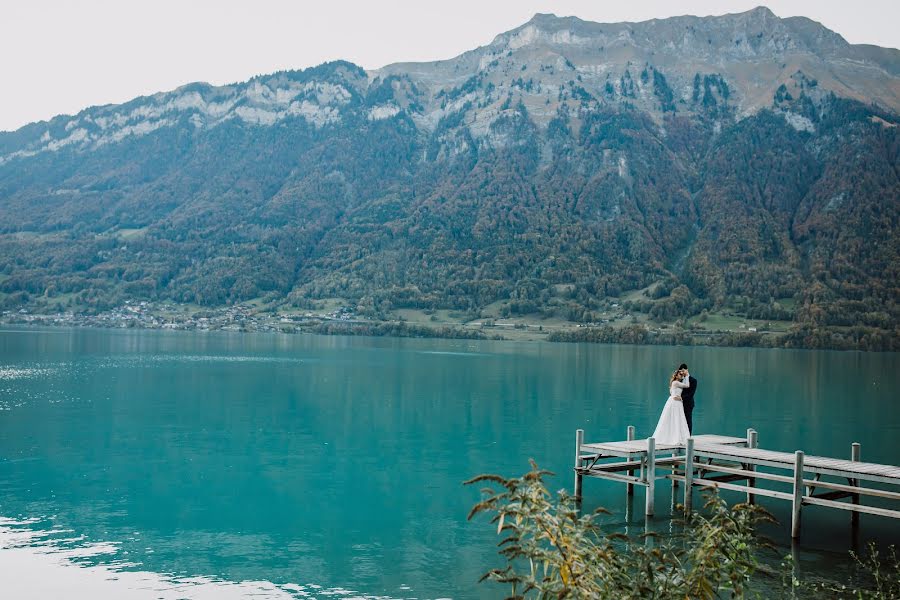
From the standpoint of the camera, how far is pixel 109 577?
19547mm

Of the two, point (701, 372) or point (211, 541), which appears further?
point (701, 372)

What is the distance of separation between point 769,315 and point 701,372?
101 meters

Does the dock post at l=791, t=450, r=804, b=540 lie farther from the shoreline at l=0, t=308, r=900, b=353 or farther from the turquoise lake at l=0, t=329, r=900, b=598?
the shoreline at l=0, t=308, r=900, b=353

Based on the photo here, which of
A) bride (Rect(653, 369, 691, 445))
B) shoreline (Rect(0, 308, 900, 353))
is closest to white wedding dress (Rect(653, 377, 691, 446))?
bride (Rect(653, 369, 691, 445))

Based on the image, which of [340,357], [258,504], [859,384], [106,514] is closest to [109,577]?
[106,514]

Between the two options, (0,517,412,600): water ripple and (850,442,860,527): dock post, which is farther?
(850,442,860,527): dock post

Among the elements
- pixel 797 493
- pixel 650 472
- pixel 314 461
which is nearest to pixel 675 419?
pixel 650 472

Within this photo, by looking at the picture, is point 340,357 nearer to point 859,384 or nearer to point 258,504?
point 859,384

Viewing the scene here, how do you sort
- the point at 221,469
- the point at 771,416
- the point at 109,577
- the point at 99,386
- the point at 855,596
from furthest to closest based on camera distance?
1. the point at 99,386
2. the point at 771,416
3. the point at 221,469
4. the point at 109,577
5. the point at 855,596

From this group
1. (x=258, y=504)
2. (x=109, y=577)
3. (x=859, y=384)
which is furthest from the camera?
(x=859, y=384)

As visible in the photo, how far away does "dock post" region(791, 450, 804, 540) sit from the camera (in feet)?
73.8

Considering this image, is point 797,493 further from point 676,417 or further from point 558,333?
point 558,333

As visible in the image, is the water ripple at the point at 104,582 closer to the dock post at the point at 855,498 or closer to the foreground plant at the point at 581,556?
the foreground plant at the point at 581,556

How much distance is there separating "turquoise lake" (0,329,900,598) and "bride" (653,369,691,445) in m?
2.22
